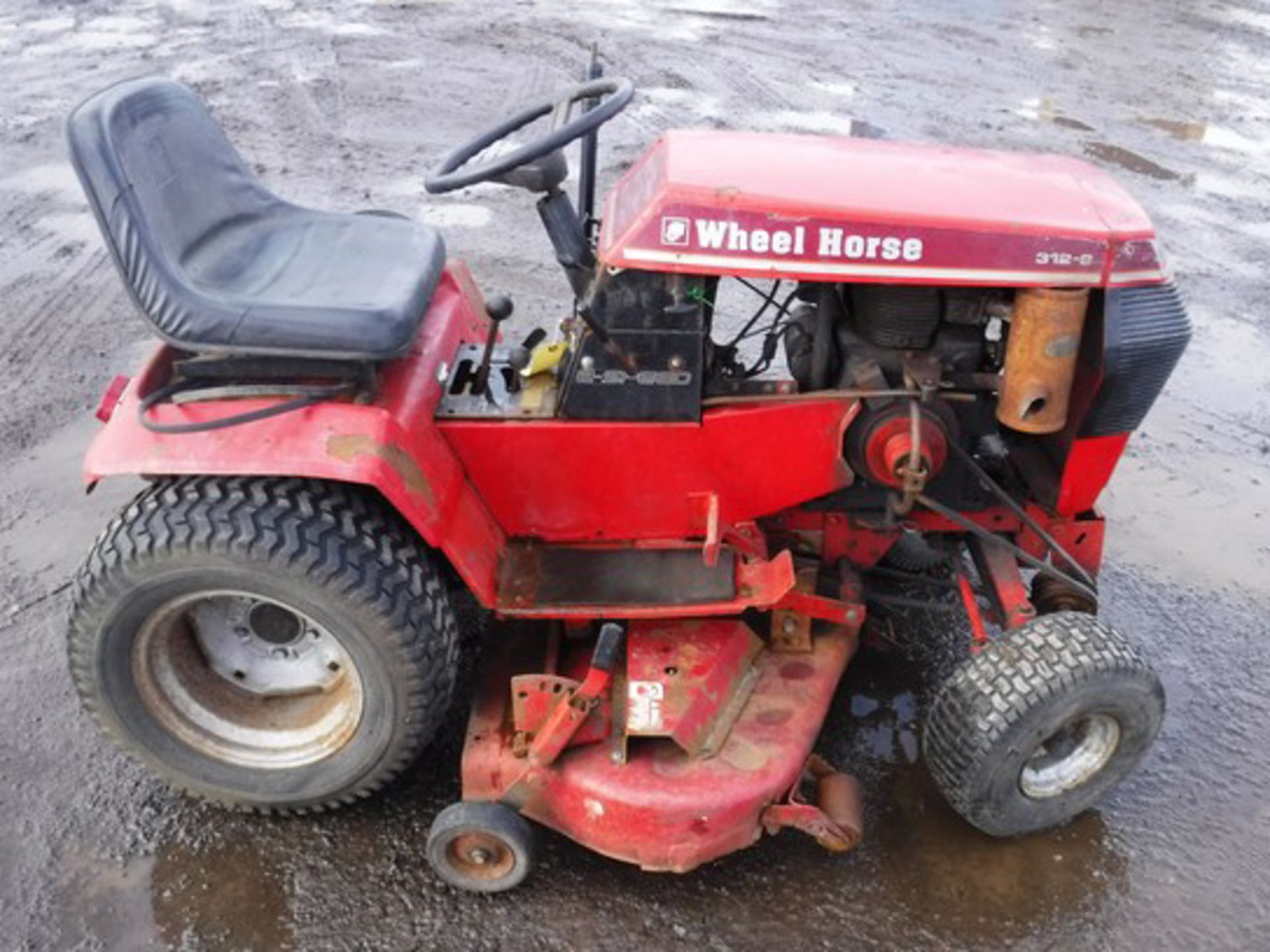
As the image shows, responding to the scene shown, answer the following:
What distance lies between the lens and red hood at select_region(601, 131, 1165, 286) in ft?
7.96

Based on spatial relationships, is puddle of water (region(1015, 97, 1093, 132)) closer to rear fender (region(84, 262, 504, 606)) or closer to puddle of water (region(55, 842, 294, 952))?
rear fender (region(84, 262, 504, 606))

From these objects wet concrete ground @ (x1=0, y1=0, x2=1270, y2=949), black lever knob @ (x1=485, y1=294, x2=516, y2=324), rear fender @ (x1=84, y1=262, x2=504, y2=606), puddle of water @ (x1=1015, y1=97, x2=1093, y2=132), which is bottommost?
wet concrete ground @ (x1=0, y1=0, x2=1270, y2=949)

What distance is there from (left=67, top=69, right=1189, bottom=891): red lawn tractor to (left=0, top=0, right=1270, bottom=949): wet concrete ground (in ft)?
0.55

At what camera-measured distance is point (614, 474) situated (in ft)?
9.05

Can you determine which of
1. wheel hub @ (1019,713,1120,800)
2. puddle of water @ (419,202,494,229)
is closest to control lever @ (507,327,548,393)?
wheel hub @ (1019,713,1120,800)

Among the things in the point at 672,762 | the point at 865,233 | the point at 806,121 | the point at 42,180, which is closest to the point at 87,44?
the point at 42,180

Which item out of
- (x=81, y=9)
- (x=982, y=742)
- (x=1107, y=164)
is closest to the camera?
(x=982, y=742)

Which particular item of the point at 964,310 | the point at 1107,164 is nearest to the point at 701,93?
the point at 1107,164

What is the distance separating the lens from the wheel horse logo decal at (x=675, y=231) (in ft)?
7.95

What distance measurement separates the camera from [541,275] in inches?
212

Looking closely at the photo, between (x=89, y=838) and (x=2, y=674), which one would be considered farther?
(x=2, y=674)

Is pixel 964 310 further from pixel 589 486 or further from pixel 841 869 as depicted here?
pixel 841 869

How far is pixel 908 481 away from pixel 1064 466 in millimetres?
510

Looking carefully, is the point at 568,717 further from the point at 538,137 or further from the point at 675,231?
the point at 538,137
